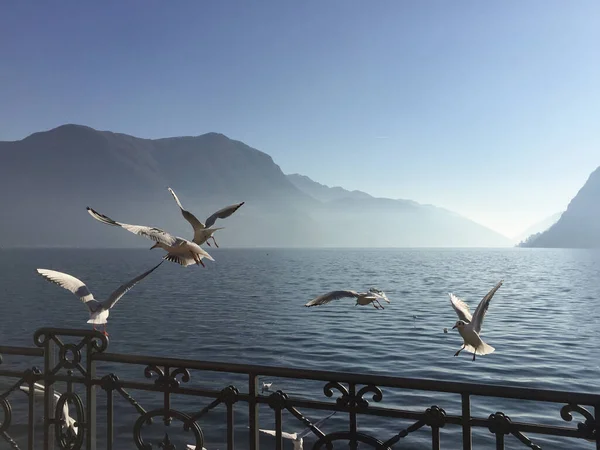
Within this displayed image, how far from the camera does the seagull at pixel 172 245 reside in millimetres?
3812

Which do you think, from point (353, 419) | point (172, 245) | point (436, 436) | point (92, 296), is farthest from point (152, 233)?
point (436, 436)

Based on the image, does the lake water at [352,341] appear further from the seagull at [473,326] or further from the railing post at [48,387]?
the seagull at [473,326]

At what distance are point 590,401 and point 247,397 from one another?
2.15m

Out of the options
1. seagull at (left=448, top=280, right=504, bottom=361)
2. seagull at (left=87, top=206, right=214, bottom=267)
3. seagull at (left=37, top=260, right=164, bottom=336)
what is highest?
seagull at (left=87, top=206, right=214, bottom=267)

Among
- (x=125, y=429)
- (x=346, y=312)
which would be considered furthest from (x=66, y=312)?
(x=125, y=429)

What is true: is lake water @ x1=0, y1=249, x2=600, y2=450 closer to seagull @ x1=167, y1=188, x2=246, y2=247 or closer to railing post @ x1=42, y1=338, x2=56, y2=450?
railing post @ x1=42, y1=338, x2=56, y2=450

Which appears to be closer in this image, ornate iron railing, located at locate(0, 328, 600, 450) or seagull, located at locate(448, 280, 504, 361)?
ornate iron railing, located at locate(0, 328, 600, 450)

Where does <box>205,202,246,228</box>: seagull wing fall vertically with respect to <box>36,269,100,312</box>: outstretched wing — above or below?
above

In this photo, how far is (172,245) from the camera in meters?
3.82

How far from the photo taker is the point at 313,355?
2234 centimetres

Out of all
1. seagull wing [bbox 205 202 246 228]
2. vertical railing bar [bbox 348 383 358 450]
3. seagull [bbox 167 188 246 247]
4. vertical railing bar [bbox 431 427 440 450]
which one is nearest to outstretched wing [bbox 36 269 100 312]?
seagull [bbox 167 188 246 247]

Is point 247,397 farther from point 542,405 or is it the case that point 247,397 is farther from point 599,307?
point 599,307

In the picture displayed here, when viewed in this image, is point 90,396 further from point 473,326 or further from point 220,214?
point 473,326

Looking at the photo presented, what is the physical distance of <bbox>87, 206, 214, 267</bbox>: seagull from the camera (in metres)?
3.81
